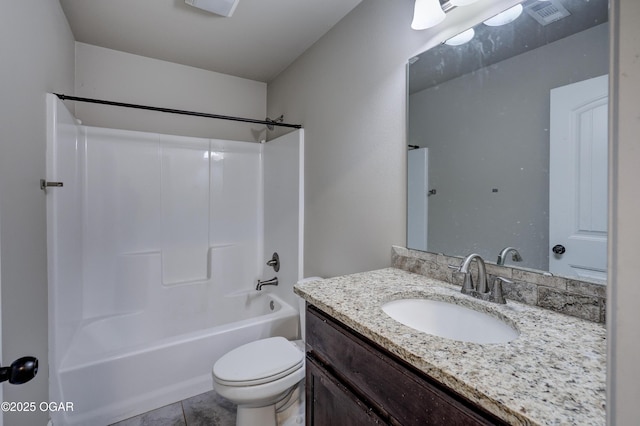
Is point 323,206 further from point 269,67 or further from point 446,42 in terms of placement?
point 269,67

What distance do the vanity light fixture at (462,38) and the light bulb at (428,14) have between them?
93 mm

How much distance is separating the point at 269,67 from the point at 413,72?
1652 millimetres

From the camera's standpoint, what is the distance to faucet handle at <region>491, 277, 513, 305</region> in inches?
37.6

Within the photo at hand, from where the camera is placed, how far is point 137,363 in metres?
1.67

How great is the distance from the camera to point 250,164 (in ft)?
9.19

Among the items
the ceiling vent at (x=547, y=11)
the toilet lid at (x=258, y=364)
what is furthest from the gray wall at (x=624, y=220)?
the toilet lid at (x=258, y=364)

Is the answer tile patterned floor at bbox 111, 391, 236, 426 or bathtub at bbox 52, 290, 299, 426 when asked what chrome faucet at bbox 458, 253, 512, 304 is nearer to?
bathtub at bbox 52, 290, 299, 426

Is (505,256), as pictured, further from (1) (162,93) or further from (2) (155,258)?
(1) (162,93)

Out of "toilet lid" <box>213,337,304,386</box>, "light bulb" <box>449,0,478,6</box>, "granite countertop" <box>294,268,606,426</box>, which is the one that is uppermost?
"light bulb" <box>449,0,478,6</box>

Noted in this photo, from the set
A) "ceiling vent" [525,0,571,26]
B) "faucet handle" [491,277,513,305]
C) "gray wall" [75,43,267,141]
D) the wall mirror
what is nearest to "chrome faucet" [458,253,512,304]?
"faucet handle" [491,277,513,305]

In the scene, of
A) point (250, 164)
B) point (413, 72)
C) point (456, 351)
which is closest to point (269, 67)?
point (250, 164)

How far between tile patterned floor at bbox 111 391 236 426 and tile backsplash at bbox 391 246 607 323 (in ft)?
5.01

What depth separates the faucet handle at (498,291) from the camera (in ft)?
3.13

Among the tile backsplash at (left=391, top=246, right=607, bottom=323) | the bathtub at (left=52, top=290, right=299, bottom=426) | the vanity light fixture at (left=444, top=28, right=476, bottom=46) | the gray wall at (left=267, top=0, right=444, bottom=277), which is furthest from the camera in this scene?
the bathtub at (left=52, top=290, right=299, bottom=426)
